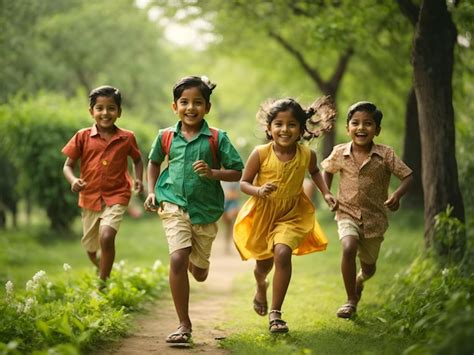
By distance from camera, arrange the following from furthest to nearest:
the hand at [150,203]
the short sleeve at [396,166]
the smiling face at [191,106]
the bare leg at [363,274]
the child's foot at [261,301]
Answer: the bare leg at [363,274] → the child's foot at [261,301] → the short sleeve at [396,166] → the smiling face at [191,106] → the hand at [150,203]

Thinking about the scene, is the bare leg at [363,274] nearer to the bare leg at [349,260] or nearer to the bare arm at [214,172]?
the bare leg at [349,260]

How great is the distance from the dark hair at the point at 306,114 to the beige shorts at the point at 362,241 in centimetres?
91

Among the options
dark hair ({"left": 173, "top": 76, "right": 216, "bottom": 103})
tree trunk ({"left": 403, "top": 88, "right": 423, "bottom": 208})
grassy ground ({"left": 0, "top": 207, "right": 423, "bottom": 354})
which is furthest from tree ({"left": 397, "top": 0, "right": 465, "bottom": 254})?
tree trunk ({"left": 403, "top": 88, "right": 423, "bottom": 208})

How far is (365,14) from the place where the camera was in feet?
31.3

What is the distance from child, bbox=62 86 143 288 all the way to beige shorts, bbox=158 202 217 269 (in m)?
1.06

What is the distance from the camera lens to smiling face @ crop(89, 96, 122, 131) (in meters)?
6.29

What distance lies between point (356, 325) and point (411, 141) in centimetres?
837

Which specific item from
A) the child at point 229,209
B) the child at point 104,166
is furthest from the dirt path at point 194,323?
the child at point 229,209

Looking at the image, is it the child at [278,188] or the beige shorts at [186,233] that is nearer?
the beige shorts at [186,233]

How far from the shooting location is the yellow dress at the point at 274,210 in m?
5.45

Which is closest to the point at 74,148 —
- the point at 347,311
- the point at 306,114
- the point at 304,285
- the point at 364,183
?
the point at 306,114

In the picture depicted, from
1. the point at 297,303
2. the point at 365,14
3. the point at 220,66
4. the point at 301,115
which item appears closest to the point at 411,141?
the point at 365,14

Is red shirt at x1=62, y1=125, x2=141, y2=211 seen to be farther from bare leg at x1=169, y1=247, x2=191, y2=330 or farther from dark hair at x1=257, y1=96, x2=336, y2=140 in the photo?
dark hair at x1=257, y1=96, x2=336, y2=140

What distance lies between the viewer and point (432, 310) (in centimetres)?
477
